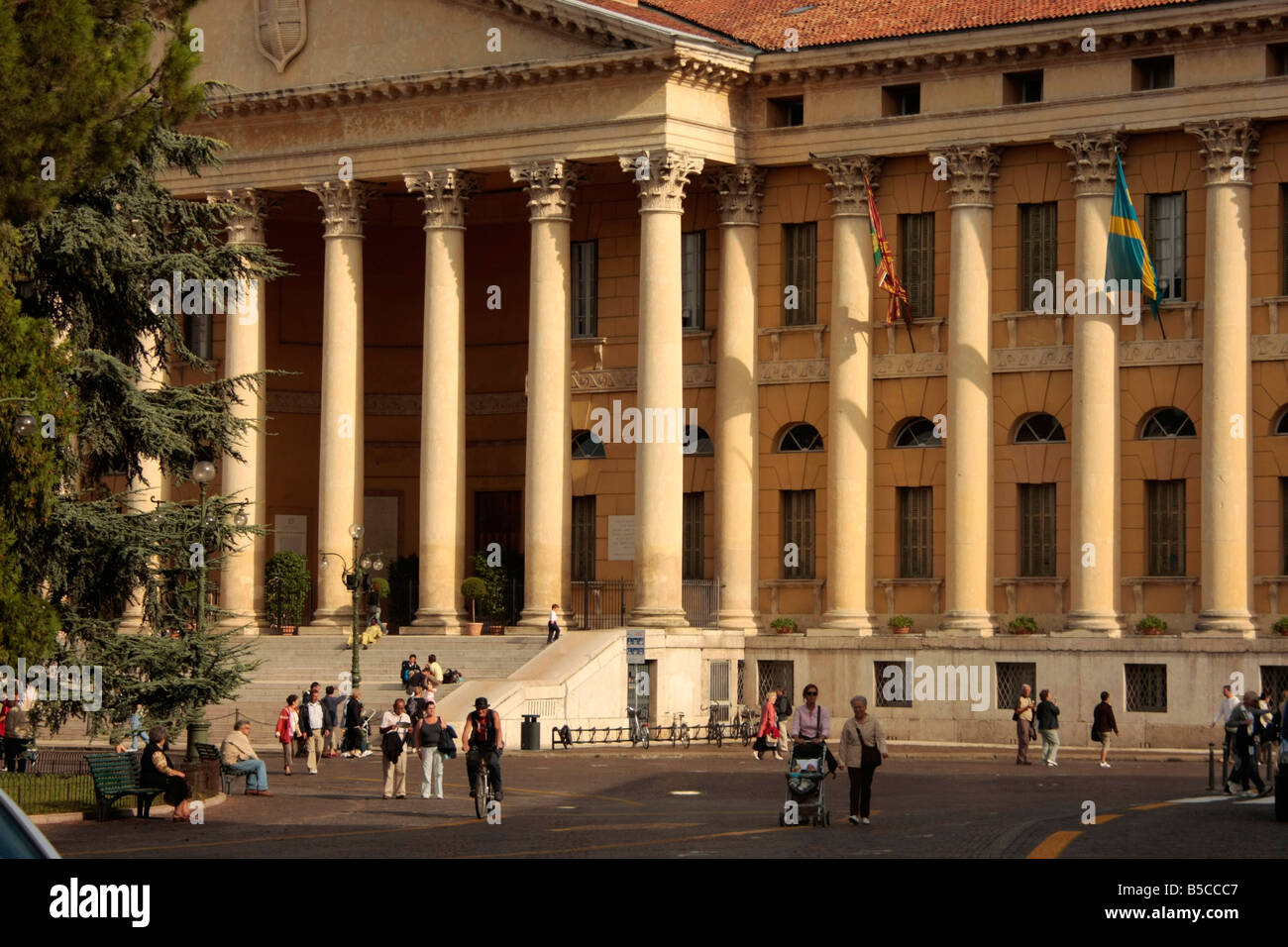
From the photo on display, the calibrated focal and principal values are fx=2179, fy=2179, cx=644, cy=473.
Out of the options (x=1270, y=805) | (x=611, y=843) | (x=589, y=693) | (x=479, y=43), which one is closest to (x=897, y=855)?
(x=611, y=843)

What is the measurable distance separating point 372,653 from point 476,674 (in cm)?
306

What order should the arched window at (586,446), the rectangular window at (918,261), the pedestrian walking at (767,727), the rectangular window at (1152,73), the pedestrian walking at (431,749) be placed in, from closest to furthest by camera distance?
the pedestrian walking at (431,749) → the pedestrian walking at (767,727) → the rectangular window at (1152,73) → the rectangular window at (918,261) → the arched window at (586,446)

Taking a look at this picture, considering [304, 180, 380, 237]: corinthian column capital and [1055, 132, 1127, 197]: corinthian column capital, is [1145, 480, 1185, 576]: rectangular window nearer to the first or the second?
[1055, 132, 1127, 197]: corinthian column capital

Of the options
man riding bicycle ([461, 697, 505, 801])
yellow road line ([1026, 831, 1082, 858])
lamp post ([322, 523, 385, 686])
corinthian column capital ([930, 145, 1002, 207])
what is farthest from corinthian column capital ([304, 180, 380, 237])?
yellow road line ([1026, 831, 1082, 858])

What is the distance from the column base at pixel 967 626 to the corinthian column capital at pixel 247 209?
19074 mm

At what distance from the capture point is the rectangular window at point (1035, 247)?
157 feet

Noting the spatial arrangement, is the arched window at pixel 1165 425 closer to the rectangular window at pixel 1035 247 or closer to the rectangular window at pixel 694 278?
the rectangular window at pixel 1035 247

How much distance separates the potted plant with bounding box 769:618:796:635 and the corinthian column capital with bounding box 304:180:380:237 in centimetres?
1365

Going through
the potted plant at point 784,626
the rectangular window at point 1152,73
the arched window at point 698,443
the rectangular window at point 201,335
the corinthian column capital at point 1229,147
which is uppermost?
the rectangular window at point 1152,73

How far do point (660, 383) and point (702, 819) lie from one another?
22016 mm

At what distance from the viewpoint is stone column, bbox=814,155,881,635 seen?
160 feet

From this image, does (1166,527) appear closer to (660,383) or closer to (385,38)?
(660,383)

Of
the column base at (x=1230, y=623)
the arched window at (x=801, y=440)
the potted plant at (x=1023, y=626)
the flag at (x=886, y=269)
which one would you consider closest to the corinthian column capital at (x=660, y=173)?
the flag at (x=886, y=269)

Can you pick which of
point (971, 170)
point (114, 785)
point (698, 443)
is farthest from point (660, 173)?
point (114, 785)
